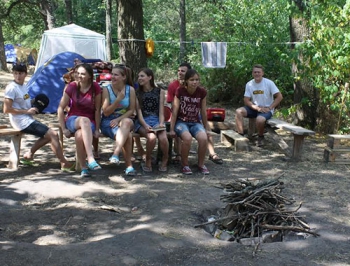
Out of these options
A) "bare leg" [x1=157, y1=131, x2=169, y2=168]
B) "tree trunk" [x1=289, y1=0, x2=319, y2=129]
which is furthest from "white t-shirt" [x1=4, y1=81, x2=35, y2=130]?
"tree trunk" [x1=289, y1=0, x2=319, y2=129]

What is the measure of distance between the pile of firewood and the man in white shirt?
3.22m

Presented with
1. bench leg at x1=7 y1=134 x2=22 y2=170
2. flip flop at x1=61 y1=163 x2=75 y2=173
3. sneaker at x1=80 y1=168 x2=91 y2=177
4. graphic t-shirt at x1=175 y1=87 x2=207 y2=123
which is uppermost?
graphic t-shirt at x1=175 y1=87 x2=207 y2=123

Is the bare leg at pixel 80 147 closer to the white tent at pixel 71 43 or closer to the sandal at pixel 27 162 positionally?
the sandal at pixel 27 162

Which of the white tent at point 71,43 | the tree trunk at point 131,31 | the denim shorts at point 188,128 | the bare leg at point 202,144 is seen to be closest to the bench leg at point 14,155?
the denim shorts at point 188,128

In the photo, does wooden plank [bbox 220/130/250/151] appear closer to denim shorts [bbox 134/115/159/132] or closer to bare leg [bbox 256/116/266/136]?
bare leg [bbox 256/116/266/136]

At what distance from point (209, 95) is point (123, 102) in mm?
7073

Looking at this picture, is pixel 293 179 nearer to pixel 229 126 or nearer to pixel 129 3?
pixel 229 126

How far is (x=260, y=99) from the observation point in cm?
767

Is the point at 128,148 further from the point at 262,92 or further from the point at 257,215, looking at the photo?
the point at 262,92

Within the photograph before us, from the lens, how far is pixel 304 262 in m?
3.37

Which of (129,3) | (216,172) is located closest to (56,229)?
(216,172)

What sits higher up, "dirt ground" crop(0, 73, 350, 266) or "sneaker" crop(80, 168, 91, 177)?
"sneaker" crop(80, 168, 91, 177)

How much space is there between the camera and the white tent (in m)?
14.3

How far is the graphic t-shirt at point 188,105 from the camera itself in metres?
6.21
